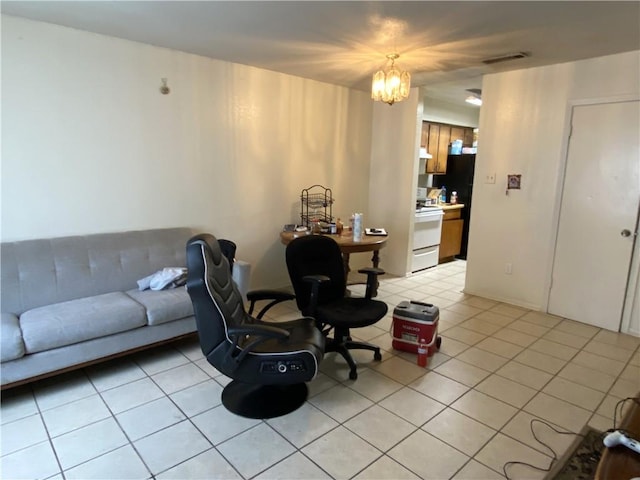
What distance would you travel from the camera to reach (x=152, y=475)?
5.93 ft

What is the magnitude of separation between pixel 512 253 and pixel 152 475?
12.5 ft

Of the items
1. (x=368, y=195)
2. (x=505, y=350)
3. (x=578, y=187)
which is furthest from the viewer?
(x=368, y=195)

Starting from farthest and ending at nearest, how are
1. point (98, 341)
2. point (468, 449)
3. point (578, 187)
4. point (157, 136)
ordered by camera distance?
point (578, 187)
point (157, 136)
point (98, 341)
point (468, 449)

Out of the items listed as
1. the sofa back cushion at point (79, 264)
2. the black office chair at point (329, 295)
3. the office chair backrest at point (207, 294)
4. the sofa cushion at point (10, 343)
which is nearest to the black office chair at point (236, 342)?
the office chair backrest at point (207, 294)

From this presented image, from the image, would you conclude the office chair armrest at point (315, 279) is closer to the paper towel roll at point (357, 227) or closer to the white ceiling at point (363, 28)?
the paper towel roll at point (357, 227)

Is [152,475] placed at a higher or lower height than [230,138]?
lower

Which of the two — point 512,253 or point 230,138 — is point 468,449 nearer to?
point 512,253

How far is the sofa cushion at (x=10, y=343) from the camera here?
2.14 meters

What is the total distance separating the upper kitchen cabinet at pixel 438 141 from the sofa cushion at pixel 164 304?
4297 millimetres

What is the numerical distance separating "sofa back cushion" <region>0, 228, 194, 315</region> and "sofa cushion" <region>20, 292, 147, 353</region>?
0.13 metres

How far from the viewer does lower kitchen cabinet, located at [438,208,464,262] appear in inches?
231

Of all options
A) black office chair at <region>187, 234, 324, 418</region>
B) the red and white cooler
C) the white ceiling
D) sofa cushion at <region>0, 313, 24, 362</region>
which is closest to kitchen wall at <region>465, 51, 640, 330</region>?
the white ceiling

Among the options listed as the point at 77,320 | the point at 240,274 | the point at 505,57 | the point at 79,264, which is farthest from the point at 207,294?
the point at 505,57

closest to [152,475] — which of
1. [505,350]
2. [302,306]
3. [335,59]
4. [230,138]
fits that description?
[302,306]
